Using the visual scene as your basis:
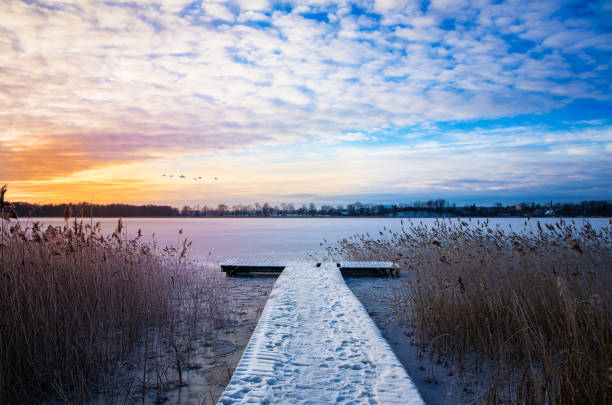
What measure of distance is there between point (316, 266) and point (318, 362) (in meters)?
6.05

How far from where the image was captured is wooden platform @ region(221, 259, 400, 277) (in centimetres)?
948

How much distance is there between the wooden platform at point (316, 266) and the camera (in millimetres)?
9484

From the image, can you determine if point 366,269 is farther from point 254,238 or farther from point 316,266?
point 254,238

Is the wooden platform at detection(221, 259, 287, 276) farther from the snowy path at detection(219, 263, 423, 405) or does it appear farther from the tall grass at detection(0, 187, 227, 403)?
the snowy path at detection(219, 263, 423, 405)

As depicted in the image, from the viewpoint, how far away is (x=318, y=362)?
3.10 metres

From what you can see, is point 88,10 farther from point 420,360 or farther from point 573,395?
point 573,395

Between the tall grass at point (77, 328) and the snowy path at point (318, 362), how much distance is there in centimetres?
91

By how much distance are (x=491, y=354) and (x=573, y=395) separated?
1717 mm

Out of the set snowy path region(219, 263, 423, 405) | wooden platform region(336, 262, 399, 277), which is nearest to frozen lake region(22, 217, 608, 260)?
wooden platform region(336, 262, 399, 277)

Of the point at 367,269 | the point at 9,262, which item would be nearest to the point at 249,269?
the point at 367,269

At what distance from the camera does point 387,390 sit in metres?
2.56

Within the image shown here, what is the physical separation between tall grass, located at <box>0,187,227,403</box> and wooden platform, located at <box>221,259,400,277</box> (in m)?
3.69

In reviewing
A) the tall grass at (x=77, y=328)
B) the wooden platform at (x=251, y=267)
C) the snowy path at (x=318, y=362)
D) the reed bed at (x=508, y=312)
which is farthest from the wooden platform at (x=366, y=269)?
the snowy path at (x=318, y=362)

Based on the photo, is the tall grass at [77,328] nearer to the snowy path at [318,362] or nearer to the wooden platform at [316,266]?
the snowy path at [318,362]
